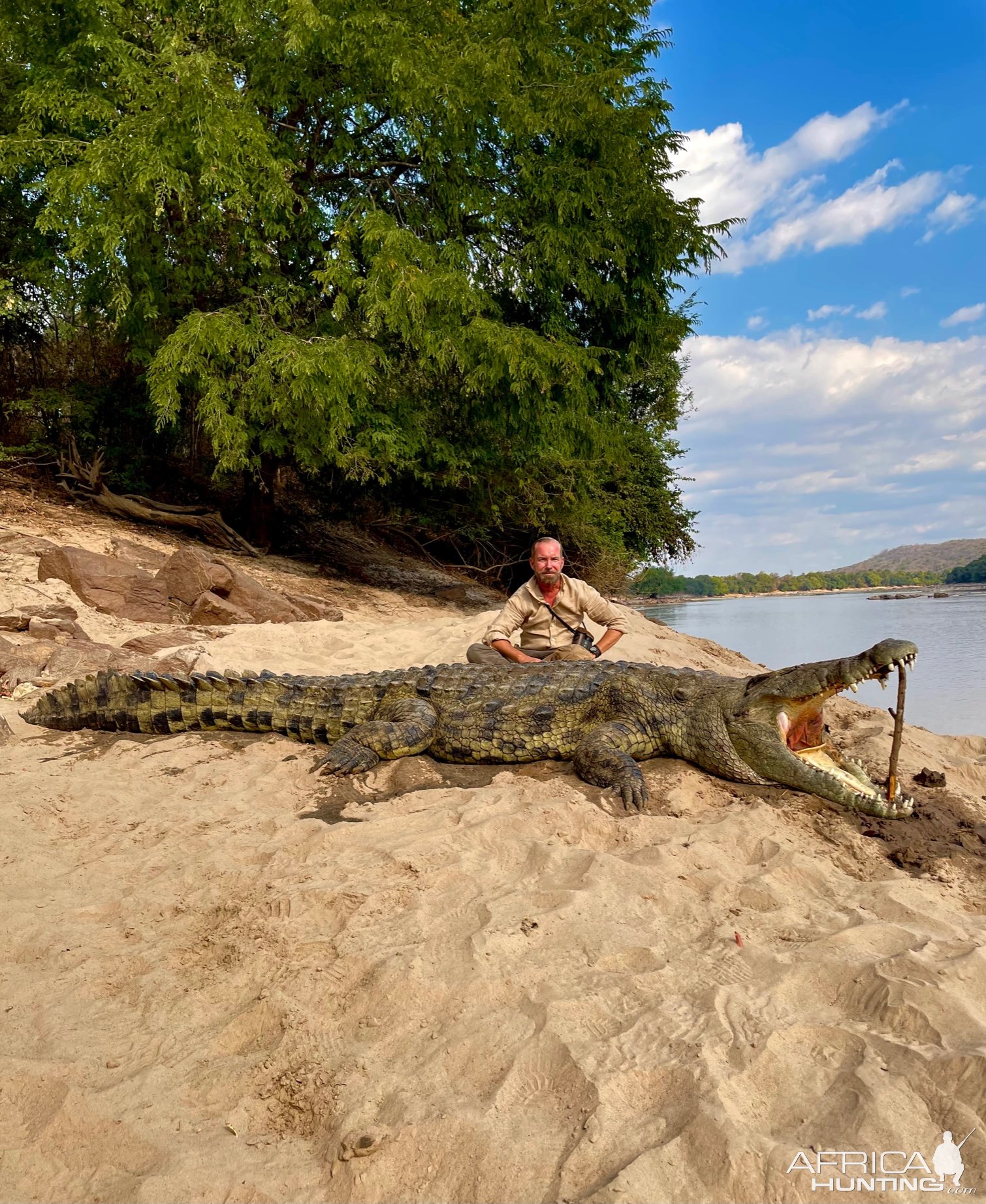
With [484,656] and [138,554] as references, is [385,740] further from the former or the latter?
[138,554]

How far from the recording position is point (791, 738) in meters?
4.04

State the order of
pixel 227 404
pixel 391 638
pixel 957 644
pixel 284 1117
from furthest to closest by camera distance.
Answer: pixel 957 644, pixel 227 404, pixel 391 638, pixel 284 1117

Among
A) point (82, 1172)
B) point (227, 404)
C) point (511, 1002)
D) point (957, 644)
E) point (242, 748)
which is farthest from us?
point (957, 644)

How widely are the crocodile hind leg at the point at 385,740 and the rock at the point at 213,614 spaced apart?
3812 millimetres

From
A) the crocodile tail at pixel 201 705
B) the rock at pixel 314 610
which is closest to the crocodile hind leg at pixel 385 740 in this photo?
the crocodile tail at pixel 201 705

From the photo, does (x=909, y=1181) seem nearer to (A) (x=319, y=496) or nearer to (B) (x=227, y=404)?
(B) (x=227, y=404)

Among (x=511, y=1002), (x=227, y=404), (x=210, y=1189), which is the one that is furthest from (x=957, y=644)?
(x=210, y=1189)

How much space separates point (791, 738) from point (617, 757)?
958 mm

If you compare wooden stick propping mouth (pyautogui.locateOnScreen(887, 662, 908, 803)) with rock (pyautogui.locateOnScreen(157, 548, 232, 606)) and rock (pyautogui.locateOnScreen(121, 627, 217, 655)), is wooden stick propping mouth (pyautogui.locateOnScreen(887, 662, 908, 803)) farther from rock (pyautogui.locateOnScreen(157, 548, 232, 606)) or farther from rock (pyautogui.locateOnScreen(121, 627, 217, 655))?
rock (pyautogui.locateOnScreen(157, 548, 232, 606))

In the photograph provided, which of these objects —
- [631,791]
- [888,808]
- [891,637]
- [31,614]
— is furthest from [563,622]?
[891,637]

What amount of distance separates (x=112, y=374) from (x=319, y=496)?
4431 mm

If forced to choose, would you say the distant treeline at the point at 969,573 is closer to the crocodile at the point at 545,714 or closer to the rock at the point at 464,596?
the rock at the point at 464,596

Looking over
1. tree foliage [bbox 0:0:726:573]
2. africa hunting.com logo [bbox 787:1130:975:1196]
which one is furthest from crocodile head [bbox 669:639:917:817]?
tree foliage [bbox 0:0:726:573]

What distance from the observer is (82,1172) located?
1.69 meters
